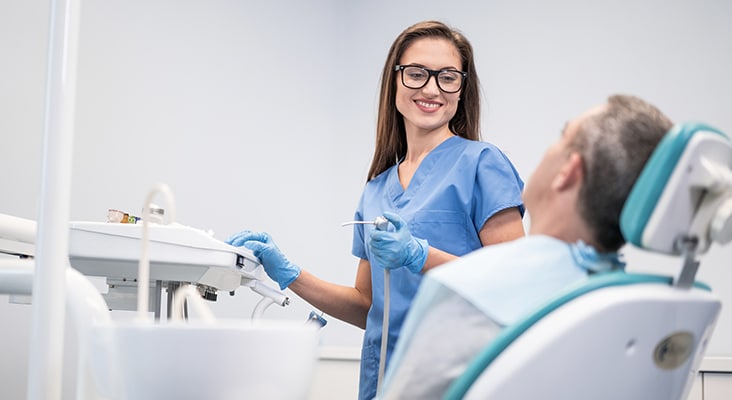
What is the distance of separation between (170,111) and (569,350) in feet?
7.51

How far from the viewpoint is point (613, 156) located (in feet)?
3.04

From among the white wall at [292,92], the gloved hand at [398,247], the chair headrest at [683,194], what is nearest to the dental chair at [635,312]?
the chair headrest at [683,194]

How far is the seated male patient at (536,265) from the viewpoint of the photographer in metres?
0.90

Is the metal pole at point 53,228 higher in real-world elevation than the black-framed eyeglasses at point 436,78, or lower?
lower

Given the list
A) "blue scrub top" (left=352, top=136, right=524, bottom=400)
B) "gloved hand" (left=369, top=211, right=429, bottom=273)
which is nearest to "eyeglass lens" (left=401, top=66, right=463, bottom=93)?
"blue scrub top" (left=352, top=136, right=524, bottom=400)

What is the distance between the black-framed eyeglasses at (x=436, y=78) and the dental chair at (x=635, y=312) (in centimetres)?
111

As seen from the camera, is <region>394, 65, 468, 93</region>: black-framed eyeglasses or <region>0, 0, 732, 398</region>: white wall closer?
<region>394, 65, 468, 93</region>: black-framed eyeglasses

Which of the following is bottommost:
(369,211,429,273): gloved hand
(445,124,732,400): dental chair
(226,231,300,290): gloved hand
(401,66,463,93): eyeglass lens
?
(226,231,300,290): gloved hand

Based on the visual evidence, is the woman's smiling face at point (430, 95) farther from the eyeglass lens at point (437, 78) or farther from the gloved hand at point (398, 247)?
the gloved hand at point (398, 247)

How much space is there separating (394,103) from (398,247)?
1.81 ft

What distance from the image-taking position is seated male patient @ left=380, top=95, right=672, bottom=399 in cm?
90

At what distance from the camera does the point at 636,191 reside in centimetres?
84

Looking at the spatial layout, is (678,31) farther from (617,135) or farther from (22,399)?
(22,399)

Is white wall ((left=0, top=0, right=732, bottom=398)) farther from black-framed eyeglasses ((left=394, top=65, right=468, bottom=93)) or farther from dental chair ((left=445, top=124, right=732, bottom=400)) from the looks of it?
dental chair ((left=445, top=124, right=732, bottom=400))
